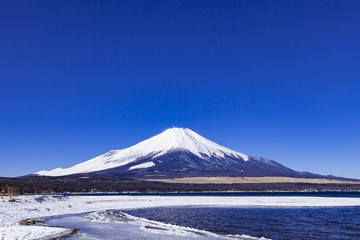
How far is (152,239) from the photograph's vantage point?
2145 cm

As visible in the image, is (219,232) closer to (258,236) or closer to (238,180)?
(258,236)

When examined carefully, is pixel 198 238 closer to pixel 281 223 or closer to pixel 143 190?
pixel 281 223

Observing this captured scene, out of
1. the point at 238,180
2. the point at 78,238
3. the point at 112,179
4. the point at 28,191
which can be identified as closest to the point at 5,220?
the point at 78,238

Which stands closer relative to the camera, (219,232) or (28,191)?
(219,232)

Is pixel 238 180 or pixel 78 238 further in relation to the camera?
pixel 238 180

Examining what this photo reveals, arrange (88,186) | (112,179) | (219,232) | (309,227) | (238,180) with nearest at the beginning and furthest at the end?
(219,232) < (309,227) < (88,186) < (112,179) < (238,180)

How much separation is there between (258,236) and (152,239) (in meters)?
7.13

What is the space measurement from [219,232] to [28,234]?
1269 centimetres

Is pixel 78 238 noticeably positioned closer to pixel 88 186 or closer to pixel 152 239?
pixel 152 239

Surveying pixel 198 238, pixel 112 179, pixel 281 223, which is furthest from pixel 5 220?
pixel 112 179

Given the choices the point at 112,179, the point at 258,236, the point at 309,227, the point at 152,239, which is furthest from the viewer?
the point at 112,179

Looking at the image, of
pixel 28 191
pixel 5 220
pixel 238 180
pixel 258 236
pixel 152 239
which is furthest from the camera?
pixel 238 180

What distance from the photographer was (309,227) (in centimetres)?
2747

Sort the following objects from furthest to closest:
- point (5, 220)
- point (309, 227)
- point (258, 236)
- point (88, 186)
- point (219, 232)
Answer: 1. point (88, 186)
2. point (5, 220)
3. point (309, 227)
4. point (219, 232)
5. point (258, 236)
